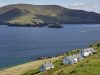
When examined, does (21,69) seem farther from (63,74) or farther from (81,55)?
(63,74)

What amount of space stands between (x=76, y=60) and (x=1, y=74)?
21.7 m

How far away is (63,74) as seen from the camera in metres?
65.6

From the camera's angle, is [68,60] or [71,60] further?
[71,60]

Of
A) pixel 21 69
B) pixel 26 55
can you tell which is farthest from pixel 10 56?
pixel 21 69

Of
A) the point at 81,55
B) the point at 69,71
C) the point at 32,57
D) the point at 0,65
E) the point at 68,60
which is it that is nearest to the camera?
the point at 69,71

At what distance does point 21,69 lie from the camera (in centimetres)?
10131

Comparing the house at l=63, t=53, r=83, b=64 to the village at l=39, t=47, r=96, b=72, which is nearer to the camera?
the village at l=39, t=47, r=96, b=72

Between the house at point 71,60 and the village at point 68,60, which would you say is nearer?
the village at point 68,60

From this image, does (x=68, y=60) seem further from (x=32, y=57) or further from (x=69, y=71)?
(x=32, y=57)

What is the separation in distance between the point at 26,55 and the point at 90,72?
9210 centimetres

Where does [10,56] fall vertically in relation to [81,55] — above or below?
below

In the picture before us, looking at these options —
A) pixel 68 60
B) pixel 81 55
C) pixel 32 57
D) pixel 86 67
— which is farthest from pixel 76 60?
pixel 32 57

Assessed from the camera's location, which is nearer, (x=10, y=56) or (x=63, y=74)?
(x=63, y=74)

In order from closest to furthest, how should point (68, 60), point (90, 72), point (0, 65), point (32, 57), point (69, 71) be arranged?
point (90, 72)
point (69, 71)
point (68, 60)
point (0, 65)
point (32, 57)
